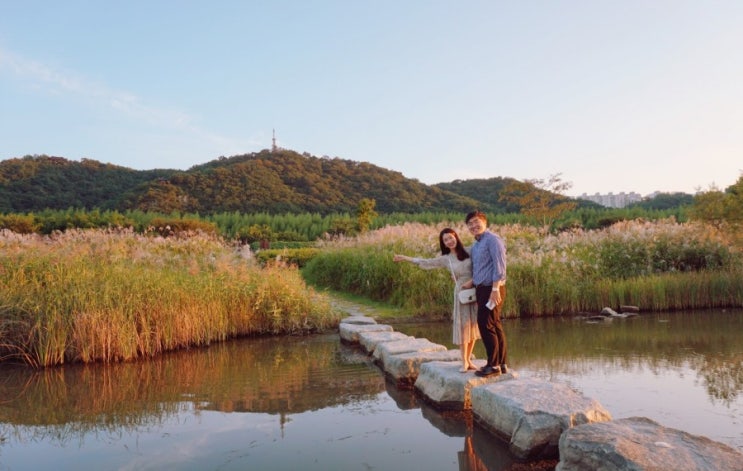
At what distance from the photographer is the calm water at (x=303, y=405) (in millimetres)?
3832

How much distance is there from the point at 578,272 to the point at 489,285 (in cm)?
665

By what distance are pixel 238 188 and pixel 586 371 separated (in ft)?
136

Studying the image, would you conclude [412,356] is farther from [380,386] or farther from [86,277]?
[86,277]

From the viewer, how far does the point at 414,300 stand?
9.91 metres

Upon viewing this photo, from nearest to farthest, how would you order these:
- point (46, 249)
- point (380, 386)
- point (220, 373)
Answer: point (380, 386) → point (220, 373) → point (46, 249)

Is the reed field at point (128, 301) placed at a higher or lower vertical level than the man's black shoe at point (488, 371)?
higher

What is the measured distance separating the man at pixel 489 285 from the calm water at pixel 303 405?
618mm

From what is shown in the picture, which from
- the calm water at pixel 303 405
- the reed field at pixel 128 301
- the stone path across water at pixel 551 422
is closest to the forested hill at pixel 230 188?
the reed field at pixel 128 301

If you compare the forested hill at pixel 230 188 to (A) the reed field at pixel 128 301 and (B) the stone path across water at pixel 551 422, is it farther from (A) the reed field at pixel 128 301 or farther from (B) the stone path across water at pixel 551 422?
(B) the stone path across water at pixel 551 422

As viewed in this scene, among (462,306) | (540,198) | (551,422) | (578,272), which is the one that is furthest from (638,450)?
(540,198)

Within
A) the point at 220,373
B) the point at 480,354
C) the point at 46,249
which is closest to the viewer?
the point at 220,373

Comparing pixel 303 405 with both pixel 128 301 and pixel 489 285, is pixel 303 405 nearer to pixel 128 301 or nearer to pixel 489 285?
pixel 489 285

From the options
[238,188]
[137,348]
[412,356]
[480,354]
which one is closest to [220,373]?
[137,348]

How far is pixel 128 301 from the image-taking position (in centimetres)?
689
